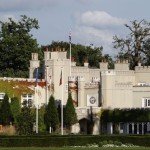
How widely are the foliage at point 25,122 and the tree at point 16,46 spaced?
2769cm

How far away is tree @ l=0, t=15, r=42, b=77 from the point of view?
11544cm

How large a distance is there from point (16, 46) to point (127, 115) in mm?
30330

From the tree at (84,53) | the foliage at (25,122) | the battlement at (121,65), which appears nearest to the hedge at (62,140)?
the foliage at (25,122)

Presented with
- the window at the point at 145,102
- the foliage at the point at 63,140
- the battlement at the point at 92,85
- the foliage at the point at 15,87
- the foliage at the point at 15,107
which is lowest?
the foliage at the point at 63,140

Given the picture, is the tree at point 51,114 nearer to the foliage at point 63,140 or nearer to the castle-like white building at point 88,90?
the castle-like white building at point 88,90

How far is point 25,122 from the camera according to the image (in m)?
85.8

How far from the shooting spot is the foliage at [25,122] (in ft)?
282

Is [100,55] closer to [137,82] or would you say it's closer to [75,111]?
[137,82]

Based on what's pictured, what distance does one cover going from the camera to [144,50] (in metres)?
120

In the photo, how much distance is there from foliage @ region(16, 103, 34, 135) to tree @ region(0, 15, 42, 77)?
2769cm

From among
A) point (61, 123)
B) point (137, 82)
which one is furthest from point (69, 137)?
point (137, 82)

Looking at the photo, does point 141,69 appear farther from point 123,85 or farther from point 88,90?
point 88,90

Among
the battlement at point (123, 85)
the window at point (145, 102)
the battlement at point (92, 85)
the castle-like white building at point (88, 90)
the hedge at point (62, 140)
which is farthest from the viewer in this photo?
the battlement at point (92, 85)

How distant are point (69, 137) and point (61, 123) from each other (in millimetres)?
22143
